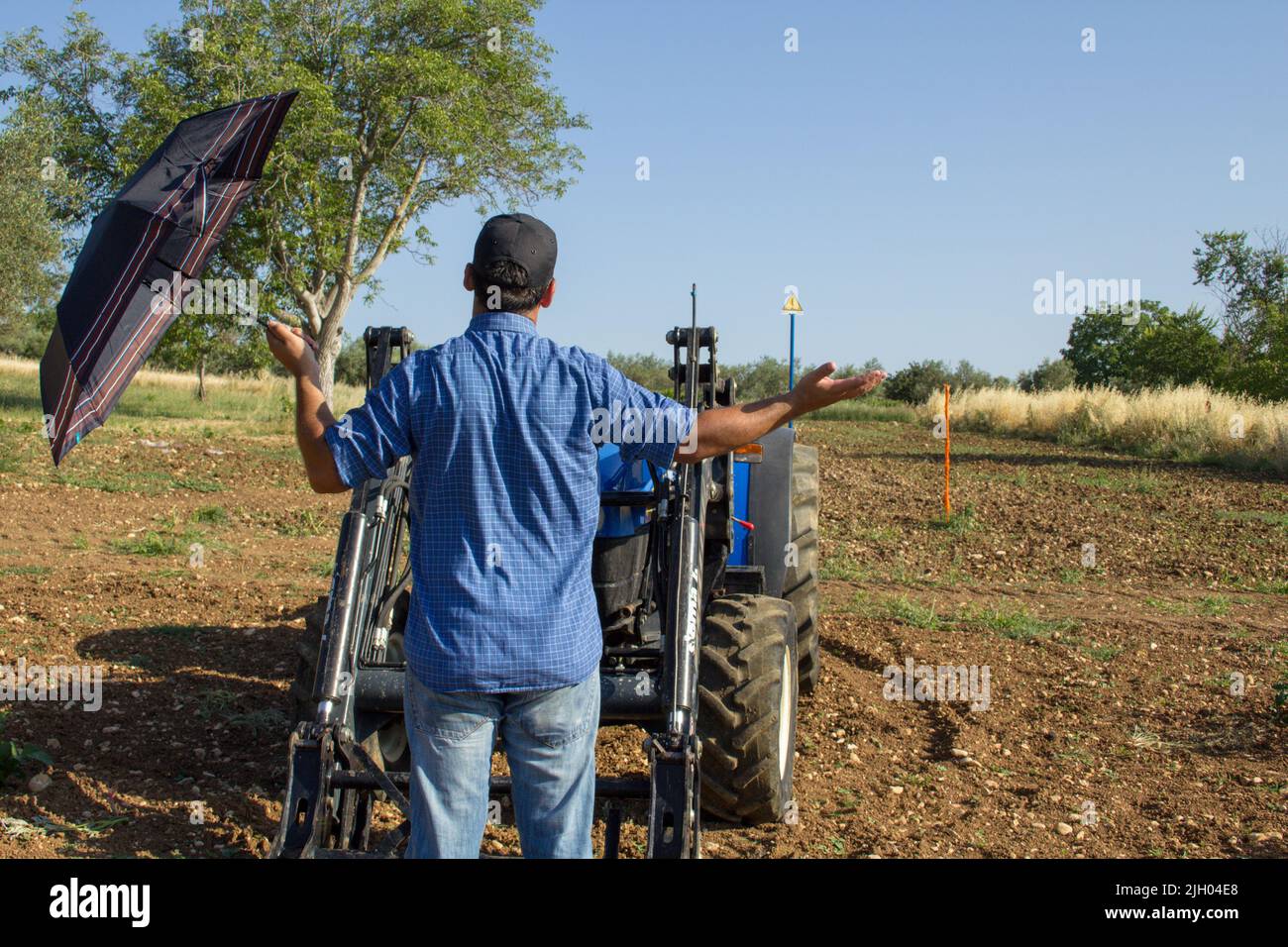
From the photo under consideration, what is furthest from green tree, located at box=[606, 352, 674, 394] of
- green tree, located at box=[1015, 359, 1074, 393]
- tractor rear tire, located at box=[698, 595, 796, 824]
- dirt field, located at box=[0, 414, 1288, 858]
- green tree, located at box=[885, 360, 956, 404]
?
green tree, located at box=[1015, 359, 1074, 393]

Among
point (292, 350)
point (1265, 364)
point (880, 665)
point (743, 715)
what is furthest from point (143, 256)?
point (1265, 364)

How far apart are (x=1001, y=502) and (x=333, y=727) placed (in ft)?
41.3

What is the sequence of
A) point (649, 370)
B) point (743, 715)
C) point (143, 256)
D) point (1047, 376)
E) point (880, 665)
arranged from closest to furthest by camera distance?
1. point (143, 256)
2. point (743, 715)
3. point (880, 665)
4. point (649, 370)
5. point (1047, 376)

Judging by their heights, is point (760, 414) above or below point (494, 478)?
above

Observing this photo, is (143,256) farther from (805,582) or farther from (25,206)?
(25,206)

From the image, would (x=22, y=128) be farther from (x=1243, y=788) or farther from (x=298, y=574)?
(x=1243, y=788)

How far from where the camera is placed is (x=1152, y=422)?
74.9 ft

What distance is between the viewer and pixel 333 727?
364 centimetres

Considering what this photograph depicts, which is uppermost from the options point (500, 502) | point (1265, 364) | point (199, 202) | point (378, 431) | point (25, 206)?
point (25, 206)

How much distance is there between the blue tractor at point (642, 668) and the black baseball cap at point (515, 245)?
146cm

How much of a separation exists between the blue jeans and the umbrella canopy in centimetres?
157

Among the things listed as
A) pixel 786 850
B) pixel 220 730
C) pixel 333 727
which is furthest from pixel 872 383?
pixel 220 730

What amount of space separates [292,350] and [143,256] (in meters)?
1.47

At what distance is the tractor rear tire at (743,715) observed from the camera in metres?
4.47
